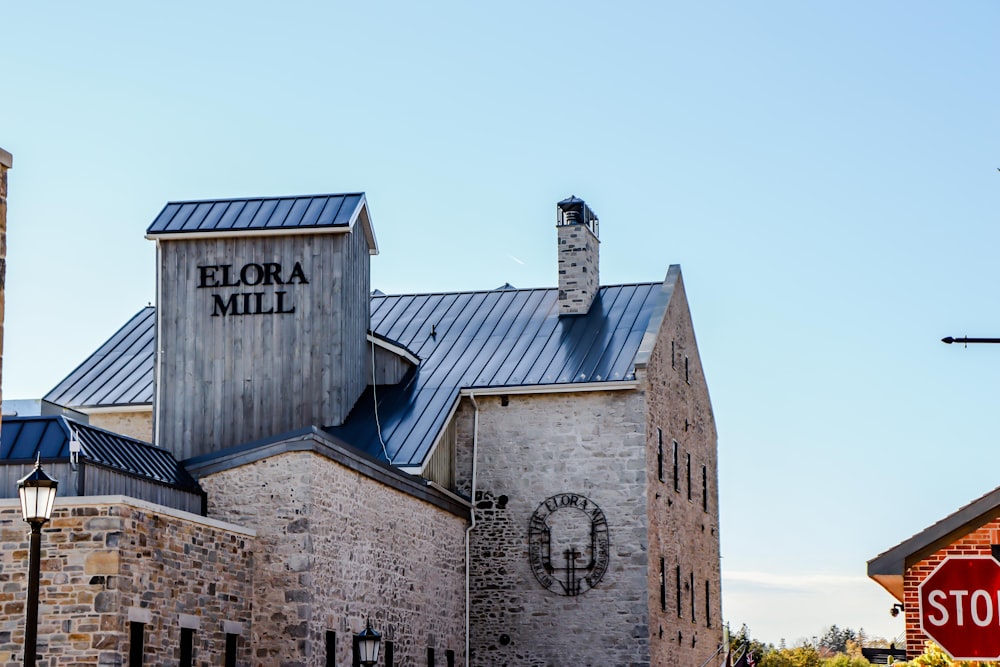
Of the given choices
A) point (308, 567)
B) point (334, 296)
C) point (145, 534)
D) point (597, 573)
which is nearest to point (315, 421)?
point (334, 296)

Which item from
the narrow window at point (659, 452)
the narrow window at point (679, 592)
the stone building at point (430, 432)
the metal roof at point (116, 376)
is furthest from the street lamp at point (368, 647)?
the narrow window at point (679, 592)

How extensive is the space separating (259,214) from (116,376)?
6328 mm

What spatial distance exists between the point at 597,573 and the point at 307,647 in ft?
32.0

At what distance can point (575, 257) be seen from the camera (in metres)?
34.1

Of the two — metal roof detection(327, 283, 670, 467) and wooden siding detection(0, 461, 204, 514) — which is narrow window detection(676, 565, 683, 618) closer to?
metal roof detection(327, 283, 670, 467)

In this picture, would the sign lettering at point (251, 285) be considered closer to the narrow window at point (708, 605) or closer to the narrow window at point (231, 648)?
the narrow window at point (231, 648)

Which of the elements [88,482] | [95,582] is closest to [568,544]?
[88,482]

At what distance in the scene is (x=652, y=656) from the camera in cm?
2961

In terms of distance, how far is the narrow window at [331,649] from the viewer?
2239 centimetres

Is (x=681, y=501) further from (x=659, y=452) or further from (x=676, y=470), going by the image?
(x=659, y=452)

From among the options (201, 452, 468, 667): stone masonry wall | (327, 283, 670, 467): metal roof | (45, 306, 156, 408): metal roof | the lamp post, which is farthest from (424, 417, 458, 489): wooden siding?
the lamp post

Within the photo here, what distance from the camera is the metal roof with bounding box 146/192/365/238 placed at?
1185 inches

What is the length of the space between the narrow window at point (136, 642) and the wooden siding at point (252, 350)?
11.0m

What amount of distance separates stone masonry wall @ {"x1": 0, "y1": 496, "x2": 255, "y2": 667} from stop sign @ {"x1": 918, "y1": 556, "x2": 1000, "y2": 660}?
10943mm
